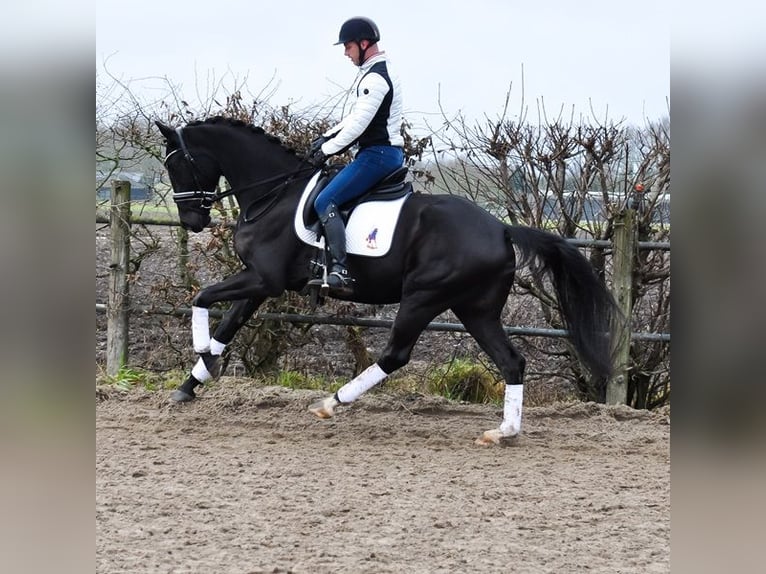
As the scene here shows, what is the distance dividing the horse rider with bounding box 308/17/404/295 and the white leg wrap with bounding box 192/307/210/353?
1029mm

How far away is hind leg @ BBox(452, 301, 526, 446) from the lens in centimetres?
600

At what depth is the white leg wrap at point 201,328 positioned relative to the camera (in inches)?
250

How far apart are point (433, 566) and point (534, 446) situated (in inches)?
97.4

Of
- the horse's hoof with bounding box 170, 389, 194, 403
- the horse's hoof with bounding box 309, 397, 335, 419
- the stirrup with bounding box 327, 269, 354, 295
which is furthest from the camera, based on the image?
the horse's hoof with bounding box 170, 389, 194, 403

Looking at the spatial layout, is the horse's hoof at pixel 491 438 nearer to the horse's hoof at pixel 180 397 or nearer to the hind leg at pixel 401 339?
the hind leg at pixel 401 339

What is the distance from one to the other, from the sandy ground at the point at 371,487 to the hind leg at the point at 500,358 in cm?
13

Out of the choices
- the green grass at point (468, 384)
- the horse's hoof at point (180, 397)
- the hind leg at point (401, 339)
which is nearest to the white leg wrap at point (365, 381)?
the hind leg at point (401, 339)

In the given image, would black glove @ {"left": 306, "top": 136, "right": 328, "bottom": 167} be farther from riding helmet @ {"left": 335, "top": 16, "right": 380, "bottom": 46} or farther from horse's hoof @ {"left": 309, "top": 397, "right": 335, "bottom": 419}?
horse's hoof @ {"left": 309, "top": 397, "right": 335, "bottom": 419}

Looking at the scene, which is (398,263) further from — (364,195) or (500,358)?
(500,358)

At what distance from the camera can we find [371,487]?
492 centimetres

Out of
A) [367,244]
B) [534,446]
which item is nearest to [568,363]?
[534,446]

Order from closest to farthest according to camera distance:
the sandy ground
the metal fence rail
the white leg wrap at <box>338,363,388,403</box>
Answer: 1. the sandy ground
2. the white leg wrap at <box>338,363,388,403</box>
3. the metal fence rail

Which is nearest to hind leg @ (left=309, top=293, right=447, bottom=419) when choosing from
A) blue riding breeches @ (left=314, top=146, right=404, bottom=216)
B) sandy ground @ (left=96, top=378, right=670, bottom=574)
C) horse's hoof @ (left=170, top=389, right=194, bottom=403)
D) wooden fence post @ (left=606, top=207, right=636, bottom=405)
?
sandy ground @ (left=96, top=378, right=670, bottom=574)
